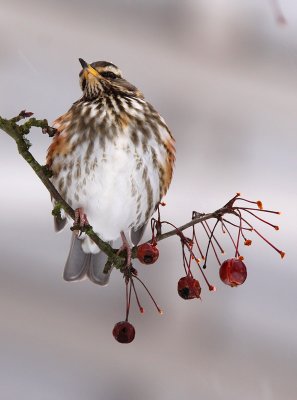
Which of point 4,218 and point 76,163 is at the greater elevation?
point 4,218

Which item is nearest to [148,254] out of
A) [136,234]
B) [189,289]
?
[189,289]

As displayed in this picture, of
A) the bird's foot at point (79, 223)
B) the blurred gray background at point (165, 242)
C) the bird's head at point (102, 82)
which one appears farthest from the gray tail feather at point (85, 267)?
the blurred gray background at point (165, 242)

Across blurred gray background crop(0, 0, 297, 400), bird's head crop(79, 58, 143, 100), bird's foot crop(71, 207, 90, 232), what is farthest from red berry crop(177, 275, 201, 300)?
blurred gray background crop(0, 0, 297, 400)

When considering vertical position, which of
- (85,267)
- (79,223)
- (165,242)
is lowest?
(79,223)

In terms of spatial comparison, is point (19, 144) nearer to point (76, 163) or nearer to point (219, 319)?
point (76, 163)

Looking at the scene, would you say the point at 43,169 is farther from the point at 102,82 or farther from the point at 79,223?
the point at 102,82
